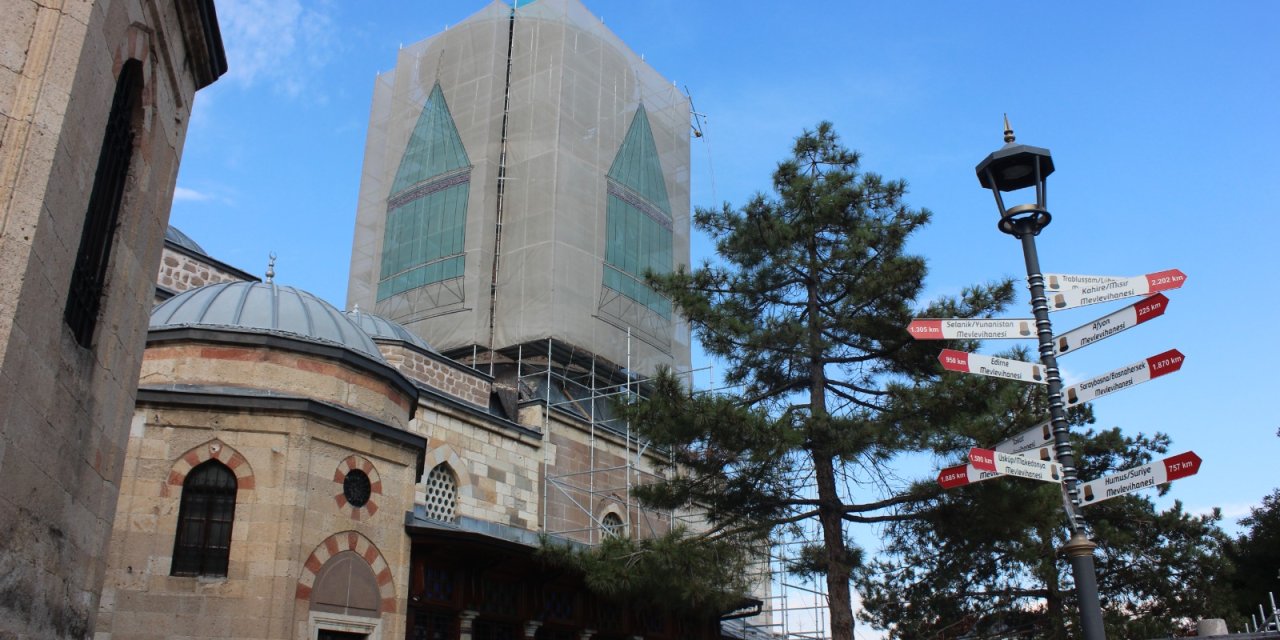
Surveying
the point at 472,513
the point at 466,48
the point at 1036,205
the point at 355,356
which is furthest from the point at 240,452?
the point at 466,48

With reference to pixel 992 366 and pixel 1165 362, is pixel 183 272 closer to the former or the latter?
pixel 992 366

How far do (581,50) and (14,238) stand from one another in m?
23.1

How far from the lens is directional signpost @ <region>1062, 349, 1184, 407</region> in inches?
265

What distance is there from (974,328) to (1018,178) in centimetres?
118

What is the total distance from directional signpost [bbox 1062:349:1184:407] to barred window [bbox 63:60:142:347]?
6.77 meters

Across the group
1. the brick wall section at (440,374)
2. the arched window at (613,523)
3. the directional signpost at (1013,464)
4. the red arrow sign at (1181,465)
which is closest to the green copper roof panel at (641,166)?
the brick wall section at (440,374)

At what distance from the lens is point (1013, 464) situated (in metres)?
7.00

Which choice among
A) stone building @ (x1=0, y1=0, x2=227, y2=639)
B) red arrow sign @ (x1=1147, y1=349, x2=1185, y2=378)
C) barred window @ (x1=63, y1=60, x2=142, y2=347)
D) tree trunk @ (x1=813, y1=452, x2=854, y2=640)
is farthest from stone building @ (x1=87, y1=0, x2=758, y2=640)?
red arrow sign @ (x1=1147, y1=349, x2=1185, y2=378)

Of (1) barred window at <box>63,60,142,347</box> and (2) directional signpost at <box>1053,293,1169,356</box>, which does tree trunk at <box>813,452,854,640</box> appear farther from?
(1) barred window at <box>63,60,142,347</box>

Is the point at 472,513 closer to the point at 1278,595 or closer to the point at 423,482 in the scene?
the point at 423,482

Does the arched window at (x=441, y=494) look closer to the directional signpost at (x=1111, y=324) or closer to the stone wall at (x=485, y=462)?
the stone wall at (x=485, y=462)

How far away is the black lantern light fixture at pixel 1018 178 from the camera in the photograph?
7.25 metres

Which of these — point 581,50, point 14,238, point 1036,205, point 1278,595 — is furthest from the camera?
point 581,50

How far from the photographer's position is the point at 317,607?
12.0m
